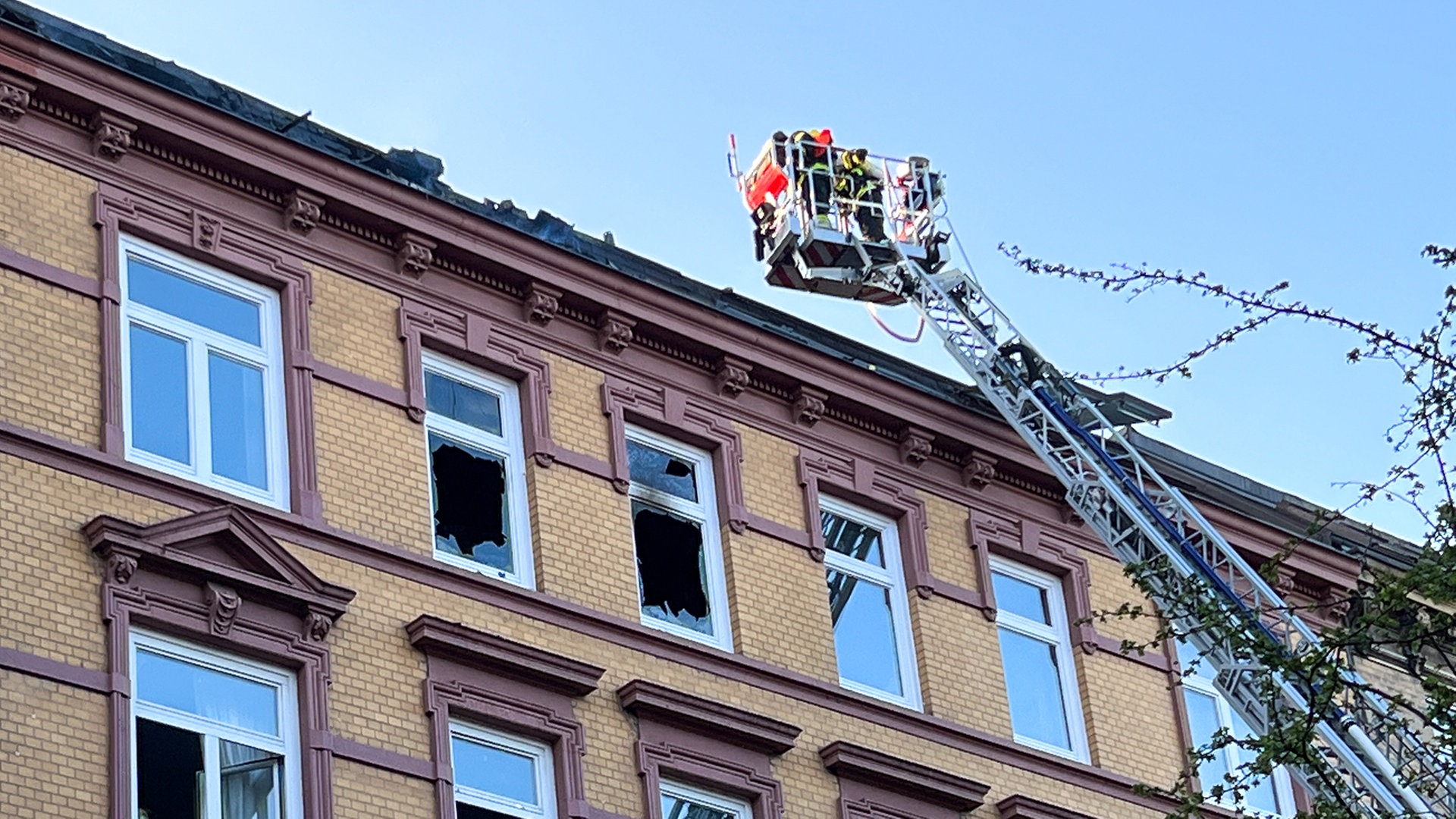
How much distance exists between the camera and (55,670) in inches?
707

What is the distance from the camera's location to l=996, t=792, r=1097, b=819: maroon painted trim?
23219 millimetres

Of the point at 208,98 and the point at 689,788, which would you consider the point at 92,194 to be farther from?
the point at 689,788

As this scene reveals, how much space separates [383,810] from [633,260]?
22.4ft

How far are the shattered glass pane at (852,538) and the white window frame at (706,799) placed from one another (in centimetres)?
321

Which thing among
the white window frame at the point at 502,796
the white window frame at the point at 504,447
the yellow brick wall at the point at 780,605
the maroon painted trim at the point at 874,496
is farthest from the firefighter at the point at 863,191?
the white window frame at the point at 502,796

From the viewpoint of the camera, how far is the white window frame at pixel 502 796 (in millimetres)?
20078

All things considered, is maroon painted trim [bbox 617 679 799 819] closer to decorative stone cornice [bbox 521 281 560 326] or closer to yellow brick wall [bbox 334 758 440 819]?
yellow brick wall [bbox 334 758 440 819]


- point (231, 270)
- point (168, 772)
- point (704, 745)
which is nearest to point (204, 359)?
point (231, 270)

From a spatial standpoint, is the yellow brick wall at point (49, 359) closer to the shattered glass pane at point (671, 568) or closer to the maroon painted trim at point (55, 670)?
the maroon painted trim at point (55, 670)

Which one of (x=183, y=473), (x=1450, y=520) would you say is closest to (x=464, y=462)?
(x=183, y=473)

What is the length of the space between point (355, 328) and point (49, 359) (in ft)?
9.51

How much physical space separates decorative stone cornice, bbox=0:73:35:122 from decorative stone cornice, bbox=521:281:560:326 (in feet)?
14.8

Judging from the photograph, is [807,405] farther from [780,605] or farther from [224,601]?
[224,601]

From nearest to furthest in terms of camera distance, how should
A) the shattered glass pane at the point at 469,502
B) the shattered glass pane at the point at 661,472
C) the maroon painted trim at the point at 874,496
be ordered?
1. the shattered glass pane at the point at 469,502
2. the shattered glass pane at the point at 661,472
3. the maroon painted trim at the point at 874,496
